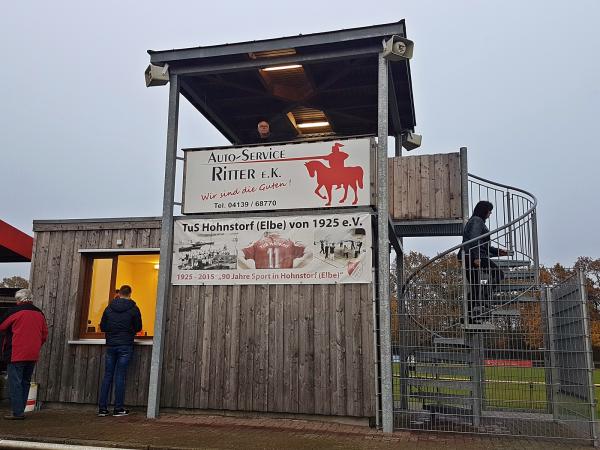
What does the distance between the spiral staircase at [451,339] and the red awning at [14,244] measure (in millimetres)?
7266

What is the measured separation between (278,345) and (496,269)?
325cm

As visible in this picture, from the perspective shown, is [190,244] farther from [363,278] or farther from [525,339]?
[525,339]

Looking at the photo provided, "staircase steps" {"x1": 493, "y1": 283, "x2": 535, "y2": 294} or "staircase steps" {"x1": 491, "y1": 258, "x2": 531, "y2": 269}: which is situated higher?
"staircase steps" {"x1": 491, "y1": 258, "x2": 531, "y2": 269}

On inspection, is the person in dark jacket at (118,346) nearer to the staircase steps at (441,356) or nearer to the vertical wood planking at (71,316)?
the vertical wood planking at (71,316)

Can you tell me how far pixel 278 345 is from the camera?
8.04 meters

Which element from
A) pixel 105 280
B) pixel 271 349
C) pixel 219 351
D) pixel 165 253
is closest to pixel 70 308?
pixel 105 280

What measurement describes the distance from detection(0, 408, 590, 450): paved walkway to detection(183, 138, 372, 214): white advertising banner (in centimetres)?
304

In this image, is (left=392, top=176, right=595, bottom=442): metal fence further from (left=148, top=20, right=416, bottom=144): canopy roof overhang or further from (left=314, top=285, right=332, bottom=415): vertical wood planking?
(left=148, top=20, right=416, bottom=144): canopy roof overhang

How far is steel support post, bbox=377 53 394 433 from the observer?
7305 millimetres

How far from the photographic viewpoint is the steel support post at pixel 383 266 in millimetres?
7305

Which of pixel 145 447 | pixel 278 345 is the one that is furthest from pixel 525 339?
pixel 145 447

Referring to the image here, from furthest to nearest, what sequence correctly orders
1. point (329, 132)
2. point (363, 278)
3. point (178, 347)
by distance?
1. point (329, 132)
2. point (178, 347)
3. point (363, 278)

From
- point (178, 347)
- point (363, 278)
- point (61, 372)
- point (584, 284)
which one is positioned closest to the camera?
Answer: point (584, 284)

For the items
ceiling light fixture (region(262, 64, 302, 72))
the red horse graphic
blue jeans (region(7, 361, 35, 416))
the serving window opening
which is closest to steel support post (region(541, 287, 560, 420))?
the red horse graphic
